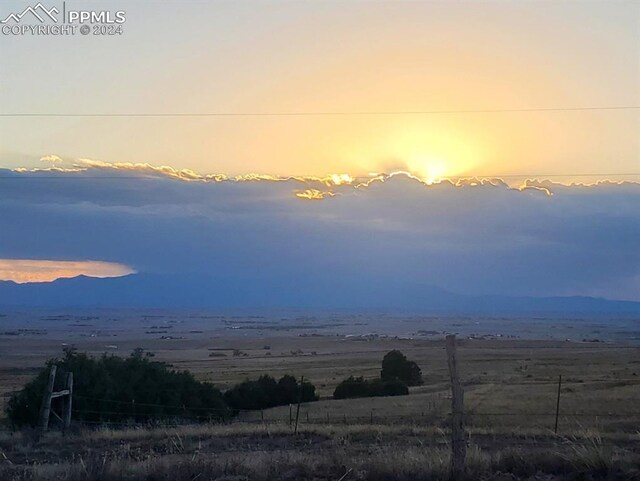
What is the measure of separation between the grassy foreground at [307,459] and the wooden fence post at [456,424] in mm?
182

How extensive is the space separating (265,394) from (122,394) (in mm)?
10722

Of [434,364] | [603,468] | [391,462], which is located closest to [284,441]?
[391,462]

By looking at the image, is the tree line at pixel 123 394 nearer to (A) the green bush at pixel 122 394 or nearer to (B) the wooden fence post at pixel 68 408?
(A) the green bush at pixel 122 394

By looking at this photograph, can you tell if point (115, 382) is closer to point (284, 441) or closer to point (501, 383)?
point (284, 441)

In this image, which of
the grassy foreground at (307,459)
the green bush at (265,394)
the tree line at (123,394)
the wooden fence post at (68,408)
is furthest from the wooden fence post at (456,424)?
the green bush at (265,394)

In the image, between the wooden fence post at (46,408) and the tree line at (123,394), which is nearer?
the wooden fence post at (46,408)

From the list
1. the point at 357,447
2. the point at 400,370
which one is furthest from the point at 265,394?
the point at 357,447

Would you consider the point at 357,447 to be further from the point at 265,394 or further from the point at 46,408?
the point at 265,394

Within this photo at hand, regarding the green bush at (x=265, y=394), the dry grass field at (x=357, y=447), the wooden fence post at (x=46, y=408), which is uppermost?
the wooden fence post at (x=46, y=408)

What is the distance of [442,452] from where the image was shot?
45.3 feet

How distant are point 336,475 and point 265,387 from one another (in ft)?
89.6

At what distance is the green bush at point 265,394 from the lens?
38.2 metres

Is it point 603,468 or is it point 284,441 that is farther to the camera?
point 284,441

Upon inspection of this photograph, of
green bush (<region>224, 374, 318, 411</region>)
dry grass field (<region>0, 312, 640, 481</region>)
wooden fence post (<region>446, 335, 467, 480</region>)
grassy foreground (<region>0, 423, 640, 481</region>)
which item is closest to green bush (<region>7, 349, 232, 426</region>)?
dry grass field (<region>0, 312, 640, 481</region>)
